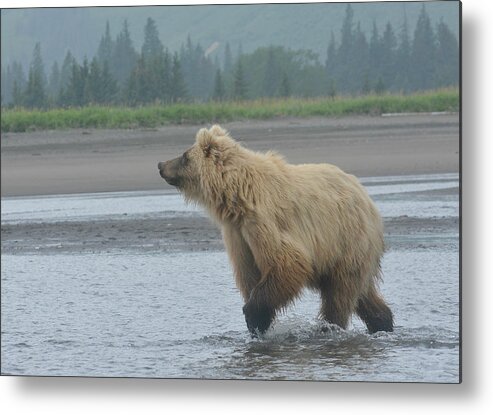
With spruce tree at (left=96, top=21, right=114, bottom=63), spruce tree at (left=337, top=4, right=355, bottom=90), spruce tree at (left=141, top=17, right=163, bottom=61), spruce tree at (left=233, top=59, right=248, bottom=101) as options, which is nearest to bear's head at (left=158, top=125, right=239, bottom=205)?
spruce tree at (left=233, top=59, right=248, bottom=101)

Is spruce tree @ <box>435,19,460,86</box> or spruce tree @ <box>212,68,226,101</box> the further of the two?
spruce tree @ <box>212,68,226,101</box>

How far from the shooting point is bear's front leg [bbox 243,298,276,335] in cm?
736

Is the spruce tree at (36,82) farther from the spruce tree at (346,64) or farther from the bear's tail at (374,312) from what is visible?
the bear's tail at (374,312)

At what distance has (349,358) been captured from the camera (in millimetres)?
7520

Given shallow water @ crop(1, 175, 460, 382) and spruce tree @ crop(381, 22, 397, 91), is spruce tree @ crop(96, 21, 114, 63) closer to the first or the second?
shallow water @ crop(1, 175, 460, 382)

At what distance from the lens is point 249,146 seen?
860 cm

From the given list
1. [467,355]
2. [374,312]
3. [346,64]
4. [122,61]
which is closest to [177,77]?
[122,61]

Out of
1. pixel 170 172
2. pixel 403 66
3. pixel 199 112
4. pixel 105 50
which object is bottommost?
pixel 170 172

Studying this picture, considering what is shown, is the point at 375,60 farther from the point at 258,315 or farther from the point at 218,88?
the point at 258,315

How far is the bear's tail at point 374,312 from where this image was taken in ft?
25.3

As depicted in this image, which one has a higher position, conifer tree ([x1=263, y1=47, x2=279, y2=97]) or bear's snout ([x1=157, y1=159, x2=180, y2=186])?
conifer tree ([x1=263, y1=47, x2=279, y2=97])

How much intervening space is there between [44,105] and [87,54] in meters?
0.41

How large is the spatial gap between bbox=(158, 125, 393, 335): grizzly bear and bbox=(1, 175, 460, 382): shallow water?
254 millimetres

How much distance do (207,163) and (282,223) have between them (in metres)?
0.53
